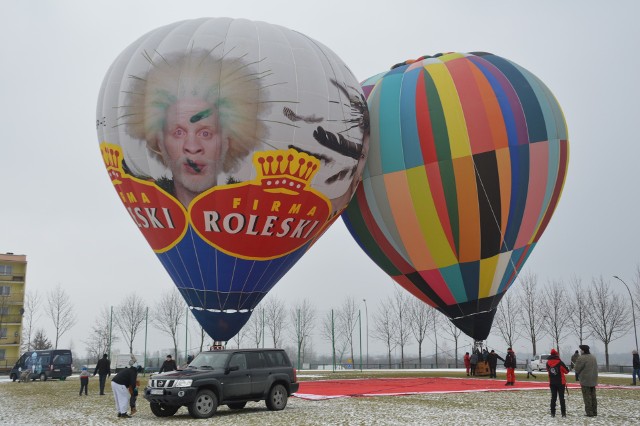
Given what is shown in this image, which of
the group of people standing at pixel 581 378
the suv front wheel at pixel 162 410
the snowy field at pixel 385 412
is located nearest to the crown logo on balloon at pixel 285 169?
the snowy field at pixel 385 412

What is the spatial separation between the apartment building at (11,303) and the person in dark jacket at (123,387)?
64.9m

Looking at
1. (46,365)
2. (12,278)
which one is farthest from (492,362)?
(12,278)

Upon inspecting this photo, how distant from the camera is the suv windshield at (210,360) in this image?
15891 millimetres

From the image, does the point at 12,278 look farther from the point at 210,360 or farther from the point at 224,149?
the point at 210,360

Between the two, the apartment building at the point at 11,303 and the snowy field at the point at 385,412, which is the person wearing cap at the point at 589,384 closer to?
the snowy field at the point at 385,412

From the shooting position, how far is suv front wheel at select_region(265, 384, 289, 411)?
16.2 meters

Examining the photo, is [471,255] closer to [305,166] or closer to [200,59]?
[305,166]

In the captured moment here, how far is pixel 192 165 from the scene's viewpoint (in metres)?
22.6

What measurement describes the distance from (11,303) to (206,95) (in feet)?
212

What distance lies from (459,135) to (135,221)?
45.7ft

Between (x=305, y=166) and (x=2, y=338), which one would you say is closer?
(x=305, y=166)

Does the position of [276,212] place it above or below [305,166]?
below

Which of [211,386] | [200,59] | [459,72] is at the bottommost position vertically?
[211,386]

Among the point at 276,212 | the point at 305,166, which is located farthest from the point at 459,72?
the point at 276,212
